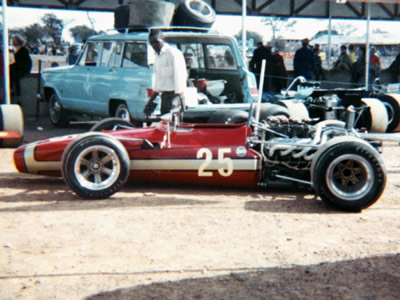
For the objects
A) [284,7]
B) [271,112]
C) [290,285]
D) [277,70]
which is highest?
[284,7]

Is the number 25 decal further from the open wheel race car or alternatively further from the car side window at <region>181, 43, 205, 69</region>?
the car side window at <region>181, 43, 205, 69</region>

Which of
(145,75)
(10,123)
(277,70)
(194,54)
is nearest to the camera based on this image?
(10,123)

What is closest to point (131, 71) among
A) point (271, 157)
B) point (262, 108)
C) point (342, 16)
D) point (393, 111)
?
point (262, 108)

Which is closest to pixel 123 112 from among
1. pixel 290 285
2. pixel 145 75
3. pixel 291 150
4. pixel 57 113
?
pixel 145 75

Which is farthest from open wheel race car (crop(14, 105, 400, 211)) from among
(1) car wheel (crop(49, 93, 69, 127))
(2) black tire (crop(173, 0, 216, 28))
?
(1) car wheel (crop(49, 93, 69, 127))

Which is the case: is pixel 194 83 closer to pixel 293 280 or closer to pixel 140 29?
pixel 140 29

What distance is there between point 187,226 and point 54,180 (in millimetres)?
2535

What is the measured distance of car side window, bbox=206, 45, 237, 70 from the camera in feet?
33.0

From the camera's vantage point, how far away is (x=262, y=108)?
8297 millimetres

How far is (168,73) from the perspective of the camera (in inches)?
292

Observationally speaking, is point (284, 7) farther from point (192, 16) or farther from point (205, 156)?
point (205, 156)

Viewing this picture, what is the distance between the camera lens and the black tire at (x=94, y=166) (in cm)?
582

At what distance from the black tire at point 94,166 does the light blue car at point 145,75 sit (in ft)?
9.47

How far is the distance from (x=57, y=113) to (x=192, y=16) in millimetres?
3873
